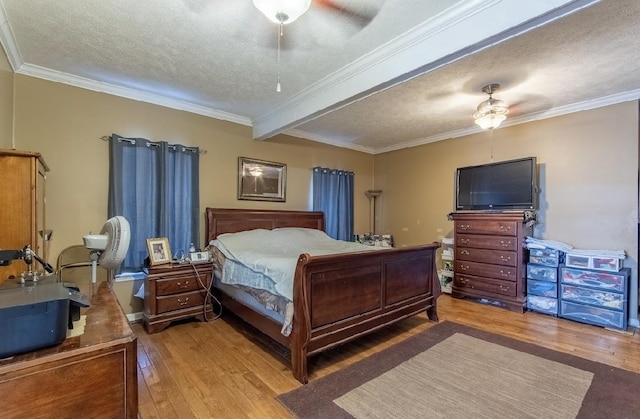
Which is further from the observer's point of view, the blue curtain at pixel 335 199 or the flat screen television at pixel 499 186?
the blue curtain at pixel 335 199

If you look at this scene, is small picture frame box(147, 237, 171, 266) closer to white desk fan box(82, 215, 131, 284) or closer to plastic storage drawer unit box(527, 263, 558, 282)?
white desk fan box(82, 215, 131, 284)

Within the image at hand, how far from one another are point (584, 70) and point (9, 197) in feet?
14.7

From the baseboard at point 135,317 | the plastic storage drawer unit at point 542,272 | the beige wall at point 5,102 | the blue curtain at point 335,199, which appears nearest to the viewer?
the beige wall at point 5,102

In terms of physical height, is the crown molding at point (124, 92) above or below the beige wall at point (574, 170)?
above

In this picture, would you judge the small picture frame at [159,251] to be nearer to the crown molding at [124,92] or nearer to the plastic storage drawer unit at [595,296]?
the crown molding at [124,92]

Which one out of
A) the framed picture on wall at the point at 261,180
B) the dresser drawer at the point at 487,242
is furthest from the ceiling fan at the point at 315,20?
the dresser drawer at the point at 487,242

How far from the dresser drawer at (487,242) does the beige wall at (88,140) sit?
125 inches

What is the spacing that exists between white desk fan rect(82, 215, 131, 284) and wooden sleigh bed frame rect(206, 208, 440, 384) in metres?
1.15

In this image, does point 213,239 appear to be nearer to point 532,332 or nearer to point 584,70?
point 532,332

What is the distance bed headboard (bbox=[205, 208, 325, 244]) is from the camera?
3782 millimetres

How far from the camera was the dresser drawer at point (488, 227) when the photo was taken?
12.2ft

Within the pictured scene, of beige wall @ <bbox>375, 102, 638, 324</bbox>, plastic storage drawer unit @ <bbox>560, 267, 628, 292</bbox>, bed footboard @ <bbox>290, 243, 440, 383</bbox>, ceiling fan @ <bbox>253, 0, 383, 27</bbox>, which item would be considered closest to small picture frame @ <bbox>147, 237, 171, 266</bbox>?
bed footboard @ <bbox>290, 243, 440, 383</bbox>

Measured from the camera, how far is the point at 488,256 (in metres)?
3.94

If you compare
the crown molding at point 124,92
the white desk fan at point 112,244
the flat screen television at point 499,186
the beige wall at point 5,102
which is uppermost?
the crown molding at point 124,92
